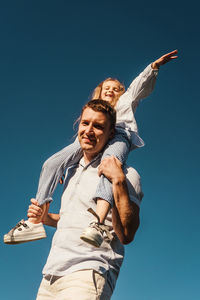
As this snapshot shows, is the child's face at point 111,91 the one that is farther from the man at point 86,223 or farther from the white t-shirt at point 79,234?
the white t-shirt at point 79,234

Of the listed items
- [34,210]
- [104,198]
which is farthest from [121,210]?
[34,210]

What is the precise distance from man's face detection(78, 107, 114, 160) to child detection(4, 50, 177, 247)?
0.11 m

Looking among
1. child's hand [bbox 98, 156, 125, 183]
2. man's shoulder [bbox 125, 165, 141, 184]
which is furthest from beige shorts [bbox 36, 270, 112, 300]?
man's shoulder [bbox 125, 165, 141, 184]

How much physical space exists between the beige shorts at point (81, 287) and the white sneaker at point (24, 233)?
2.19 feet

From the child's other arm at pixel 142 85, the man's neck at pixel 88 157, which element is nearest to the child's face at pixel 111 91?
the child's other arm at pixel 142 85

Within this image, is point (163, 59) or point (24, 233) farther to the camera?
point (163, 59)

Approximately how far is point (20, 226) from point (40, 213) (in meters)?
0.26

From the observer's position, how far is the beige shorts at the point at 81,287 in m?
2.52

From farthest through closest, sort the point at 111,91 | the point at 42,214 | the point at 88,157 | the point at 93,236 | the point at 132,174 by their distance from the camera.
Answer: the point at 111,91, the point at 42,214, the point at 88,157, the point at 132,174, the point at 93,236

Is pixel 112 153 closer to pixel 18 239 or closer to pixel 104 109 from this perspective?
pixel 104 109

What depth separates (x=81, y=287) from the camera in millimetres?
2520

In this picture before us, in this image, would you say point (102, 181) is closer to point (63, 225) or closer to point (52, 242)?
point (63, 225)

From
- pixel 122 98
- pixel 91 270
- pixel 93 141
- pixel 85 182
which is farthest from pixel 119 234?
pixel 122 98

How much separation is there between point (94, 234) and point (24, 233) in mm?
1088
